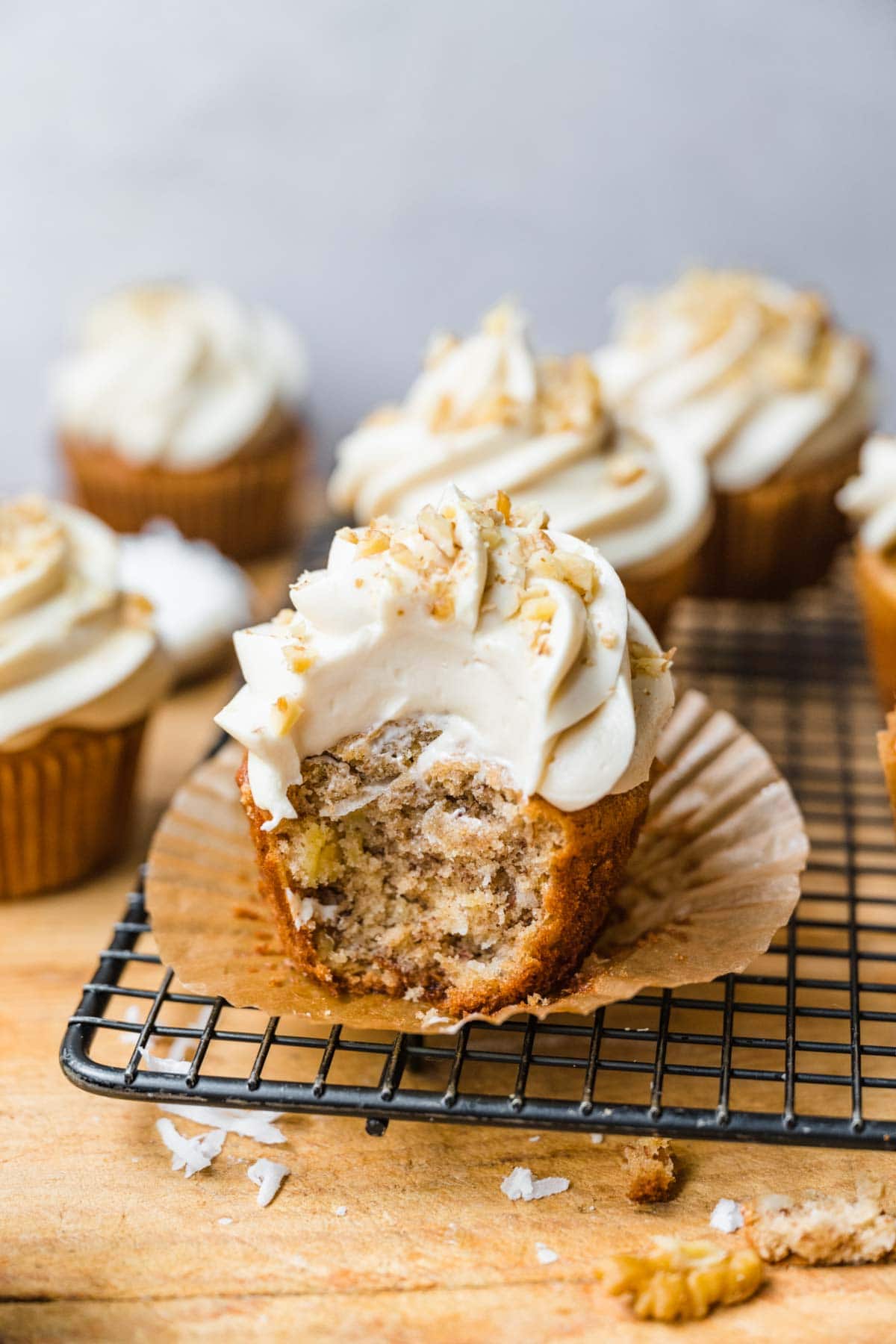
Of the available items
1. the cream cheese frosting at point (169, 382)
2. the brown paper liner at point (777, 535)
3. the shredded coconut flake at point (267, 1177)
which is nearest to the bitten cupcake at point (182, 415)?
the cream cheese frosting at point (169, 382)

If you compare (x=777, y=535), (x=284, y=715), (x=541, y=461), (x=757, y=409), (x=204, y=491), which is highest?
(x=284, y=715)

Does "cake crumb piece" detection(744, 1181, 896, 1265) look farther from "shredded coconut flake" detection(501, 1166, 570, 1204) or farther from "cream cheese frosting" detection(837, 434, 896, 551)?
"cream cheese frosting" detection(837, 434, 896, 551)

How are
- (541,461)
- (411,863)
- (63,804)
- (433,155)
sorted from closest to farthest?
1. (411,863)
2. (63,804)
3. (541,461)
4. (433,155)

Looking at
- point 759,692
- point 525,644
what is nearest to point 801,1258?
point 525,644

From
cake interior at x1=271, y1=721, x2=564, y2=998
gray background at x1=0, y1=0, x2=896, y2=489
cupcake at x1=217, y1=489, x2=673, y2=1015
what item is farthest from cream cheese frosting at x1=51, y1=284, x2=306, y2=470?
cake interior at x1=271, y1=721, x2=564, y2=998

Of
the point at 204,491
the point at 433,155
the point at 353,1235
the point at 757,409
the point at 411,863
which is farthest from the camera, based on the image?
the point at 433,155

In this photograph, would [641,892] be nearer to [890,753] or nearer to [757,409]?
[890,753]

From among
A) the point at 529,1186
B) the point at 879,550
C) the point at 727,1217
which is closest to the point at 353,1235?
the point at 529,1186
